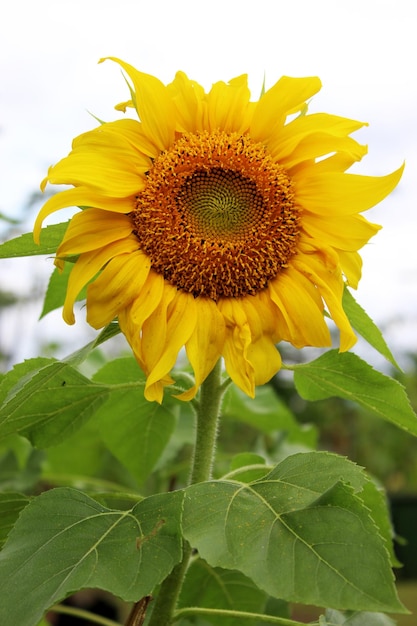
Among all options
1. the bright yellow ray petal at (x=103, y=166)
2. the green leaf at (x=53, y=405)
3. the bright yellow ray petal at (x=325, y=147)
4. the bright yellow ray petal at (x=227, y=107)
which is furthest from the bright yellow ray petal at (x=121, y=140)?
the green leaf at (x=53, y=405)

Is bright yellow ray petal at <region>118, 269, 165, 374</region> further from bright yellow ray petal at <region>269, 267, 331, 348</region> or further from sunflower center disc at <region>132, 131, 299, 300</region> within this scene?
bright yellow ray petal at <region>269, 267, 331, 348</region>

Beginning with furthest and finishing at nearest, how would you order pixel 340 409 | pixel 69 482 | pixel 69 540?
pixel 340 409 → pixel 69 482 → pixel 69 540

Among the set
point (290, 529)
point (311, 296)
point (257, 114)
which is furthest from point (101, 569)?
point (257, 114)

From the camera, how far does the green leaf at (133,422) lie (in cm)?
145

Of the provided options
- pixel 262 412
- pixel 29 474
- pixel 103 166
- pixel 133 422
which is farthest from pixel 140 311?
pixel 262 412

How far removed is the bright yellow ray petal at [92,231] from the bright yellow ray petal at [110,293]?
0.04m

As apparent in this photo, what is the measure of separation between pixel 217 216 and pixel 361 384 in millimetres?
346

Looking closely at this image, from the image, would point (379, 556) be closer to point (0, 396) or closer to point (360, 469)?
point (360, 469)

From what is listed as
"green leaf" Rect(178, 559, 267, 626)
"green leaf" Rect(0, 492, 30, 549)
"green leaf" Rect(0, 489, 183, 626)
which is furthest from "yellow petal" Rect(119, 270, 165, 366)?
"green leaf" Rect(178, 559, 267, 626)

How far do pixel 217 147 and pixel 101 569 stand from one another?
64 cm

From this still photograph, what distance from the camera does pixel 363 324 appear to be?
123 centimetres

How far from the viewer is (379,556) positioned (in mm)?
878

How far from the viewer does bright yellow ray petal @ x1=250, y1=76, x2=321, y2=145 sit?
1.21 metres

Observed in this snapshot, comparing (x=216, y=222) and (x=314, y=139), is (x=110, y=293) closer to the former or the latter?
(x=216, y=222)
